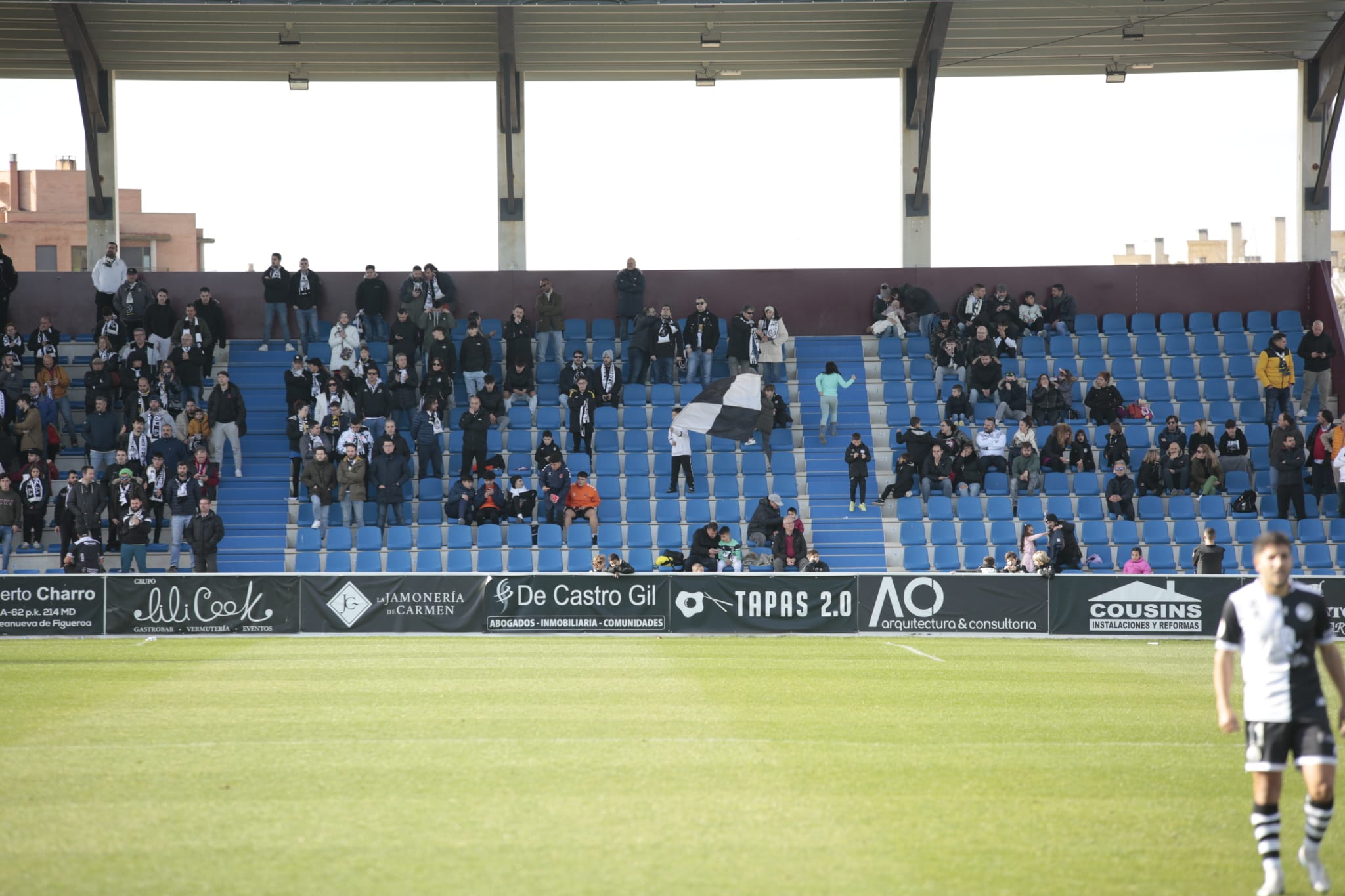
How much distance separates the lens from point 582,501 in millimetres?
26828

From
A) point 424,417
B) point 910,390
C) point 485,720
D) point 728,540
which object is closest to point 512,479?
point 424,417

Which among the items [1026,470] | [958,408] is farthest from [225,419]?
[1026,470]

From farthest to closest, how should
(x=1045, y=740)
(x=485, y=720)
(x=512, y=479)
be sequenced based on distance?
(x=512, y=479) < (x=485, y=720) < (x=1045, y=740)

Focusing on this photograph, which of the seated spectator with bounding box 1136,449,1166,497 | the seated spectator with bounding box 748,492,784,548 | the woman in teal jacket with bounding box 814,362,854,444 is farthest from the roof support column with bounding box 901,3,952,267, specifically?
the seated spectator with bounding box 748,492,784,548

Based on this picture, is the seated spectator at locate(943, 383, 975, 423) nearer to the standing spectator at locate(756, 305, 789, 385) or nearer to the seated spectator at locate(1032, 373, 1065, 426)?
the seated spectator at locate(1032, 373, 1065, 426)

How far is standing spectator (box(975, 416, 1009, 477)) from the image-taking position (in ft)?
91.9

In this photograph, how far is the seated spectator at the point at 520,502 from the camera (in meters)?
26.9

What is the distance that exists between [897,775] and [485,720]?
4.25 meters

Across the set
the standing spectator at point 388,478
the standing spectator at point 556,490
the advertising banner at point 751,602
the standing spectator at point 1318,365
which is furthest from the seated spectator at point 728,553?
the standing spectator at point 1318,365

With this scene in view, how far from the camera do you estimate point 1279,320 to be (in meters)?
32.9

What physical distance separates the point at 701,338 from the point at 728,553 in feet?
25.1

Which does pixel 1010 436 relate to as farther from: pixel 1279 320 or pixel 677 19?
pixel 677 19

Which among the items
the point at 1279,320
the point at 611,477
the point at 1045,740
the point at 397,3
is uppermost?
the point at 397,3

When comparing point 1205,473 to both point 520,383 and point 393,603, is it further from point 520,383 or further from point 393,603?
point 393,603
